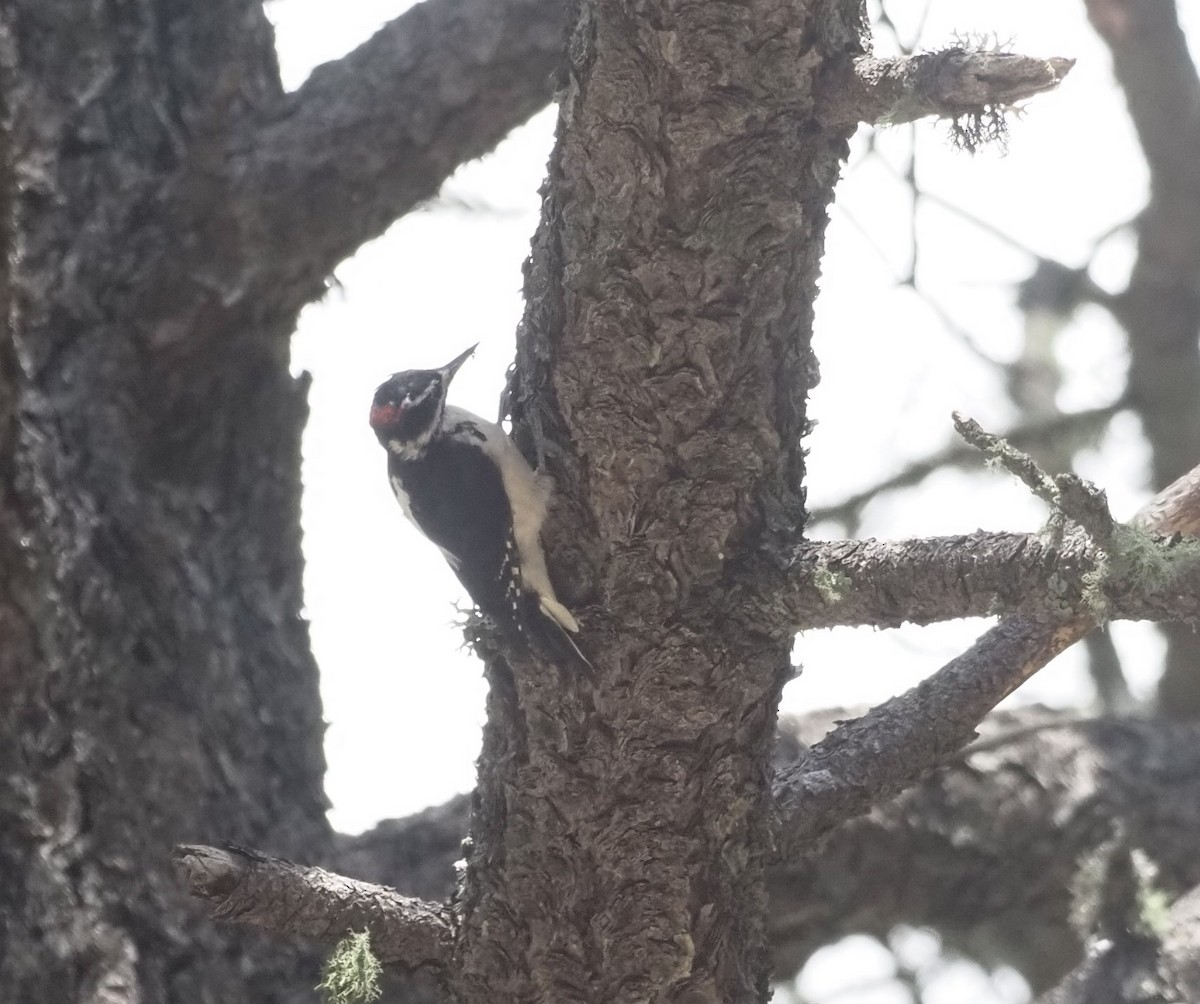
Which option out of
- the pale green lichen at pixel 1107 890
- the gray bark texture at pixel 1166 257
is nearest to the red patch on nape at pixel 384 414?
the pale green lichen at pixel 1107 890

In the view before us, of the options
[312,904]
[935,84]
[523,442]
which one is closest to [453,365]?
[523,442]

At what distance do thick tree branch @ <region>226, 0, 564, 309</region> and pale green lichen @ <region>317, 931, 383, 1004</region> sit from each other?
150cm

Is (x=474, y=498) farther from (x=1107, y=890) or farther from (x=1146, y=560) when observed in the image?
(x=1107, y=890)

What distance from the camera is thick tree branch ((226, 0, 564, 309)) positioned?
2957mm

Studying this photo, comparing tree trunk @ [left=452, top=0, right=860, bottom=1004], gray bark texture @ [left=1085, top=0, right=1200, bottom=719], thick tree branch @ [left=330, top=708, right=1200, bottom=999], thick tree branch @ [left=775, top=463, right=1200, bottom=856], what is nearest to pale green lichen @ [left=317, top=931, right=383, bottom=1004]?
tree trunk @ [left=452, top=0, right=860, bottom=1004]

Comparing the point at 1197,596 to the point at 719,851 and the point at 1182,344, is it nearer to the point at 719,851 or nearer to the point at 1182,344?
the point at 719,851

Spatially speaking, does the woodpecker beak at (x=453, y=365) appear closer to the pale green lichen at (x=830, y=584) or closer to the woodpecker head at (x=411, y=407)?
the woodpecker head at (x=411, y=407)

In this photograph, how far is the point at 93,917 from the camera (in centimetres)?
246

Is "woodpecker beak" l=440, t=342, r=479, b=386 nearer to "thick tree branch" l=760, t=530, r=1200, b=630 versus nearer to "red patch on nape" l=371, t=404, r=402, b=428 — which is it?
"red patch on nape" l=371, t=404, r=402, b=428

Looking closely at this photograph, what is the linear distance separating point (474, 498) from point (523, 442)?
0.55 meters

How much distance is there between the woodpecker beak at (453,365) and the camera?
318 cm

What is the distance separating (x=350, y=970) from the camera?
2.07 metres

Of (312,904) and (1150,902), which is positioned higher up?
(312,904)

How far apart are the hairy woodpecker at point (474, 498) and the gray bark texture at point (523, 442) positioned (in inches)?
2.3
